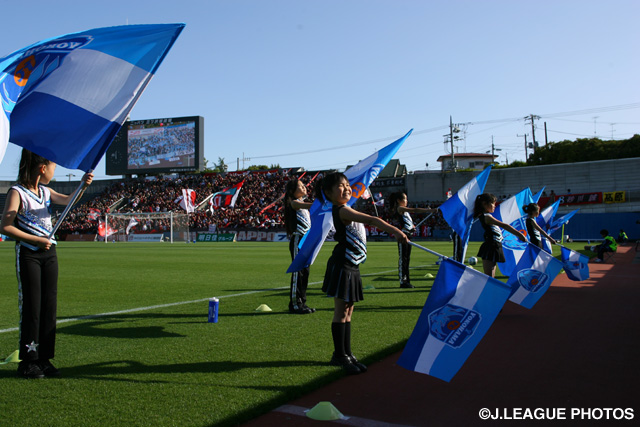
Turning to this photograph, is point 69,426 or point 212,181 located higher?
point 212,181

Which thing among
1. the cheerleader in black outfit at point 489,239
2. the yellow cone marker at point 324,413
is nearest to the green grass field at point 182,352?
the yellow cone marker at point 324,413

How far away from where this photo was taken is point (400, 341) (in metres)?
5.15

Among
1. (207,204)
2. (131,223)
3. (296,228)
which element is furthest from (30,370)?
(207,204)

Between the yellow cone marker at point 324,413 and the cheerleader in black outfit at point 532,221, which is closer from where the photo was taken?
the yellow cone marker at point 324,413

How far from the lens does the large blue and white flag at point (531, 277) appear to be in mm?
6648

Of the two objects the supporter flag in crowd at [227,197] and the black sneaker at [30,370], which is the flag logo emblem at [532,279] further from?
the supporter flag in crowd at [227,197]

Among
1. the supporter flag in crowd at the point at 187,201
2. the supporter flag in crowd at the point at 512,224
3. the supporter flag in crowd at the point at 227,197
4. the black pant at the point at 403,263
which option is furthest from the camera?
the supporter flag in crowd at the point at 227,197

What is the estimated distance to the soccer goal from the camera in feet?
143

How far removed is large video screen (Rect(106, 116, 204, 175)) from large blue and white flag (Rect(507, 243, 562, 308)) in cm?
4524

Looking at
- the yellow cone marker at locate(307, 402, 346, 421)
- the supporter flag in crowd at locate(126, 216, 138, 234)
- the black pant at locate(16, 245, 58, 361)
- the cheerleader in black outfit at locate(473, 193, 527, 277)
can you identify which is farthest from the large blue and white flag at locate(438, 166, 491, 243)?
the supporter flag in crowd at locate(126, 216, 138, 234)

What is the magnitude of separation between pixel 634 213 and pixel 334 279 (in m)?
41.0

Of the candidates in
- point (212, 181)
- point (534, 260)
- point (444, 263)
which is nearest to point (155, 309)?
point (444, 263)

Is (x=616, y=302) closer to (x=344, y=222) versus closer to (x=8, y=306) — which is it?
(x=344, y=222)

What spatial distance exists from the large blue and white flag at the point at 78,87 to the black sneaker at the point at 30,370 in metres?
1.61
